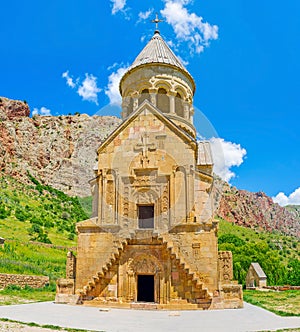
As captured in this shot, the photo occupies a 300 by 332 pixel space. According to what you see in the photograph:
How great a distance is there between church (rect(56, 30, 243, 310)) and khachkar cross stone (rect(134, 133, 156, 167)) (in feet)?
0.13

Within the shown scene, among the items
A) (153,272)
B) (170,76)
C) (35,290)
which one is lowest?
(35,290)

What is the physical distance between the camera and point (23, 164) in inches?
2874

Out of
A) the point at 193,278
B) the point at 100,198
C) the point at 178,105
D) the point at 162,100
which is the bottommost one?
the point at 193,278

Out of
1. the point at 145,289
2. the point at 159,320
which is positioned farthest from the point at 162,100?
the point at 159,320

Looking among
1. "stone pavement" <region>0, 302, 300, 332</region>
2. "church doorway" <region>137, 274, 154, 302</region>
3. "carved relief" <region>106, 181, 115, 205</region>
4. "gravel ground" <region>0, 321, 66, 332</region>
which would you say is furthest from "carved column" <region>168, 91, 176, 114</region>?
"gravel ground" <region>0, 321, 66, 332</region>

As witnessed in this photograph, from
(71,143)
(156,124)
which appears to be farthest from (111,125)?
(156,124)

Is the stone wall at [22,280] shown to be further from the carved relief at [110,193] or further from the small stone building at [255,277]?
the small stone building at [255,277]

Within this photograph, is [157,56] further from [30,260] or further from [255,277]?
[255,277]

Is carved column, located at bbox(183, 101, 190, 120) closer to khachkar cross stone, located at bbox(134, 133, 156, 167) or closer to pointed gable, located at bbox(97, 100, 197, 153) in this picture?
pointed gable, located at bbox(97, 100, 197, 153)

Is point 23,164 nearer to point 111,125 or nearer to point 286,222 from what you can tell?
point 111,125

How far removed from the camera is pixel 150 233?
13539 millimetres

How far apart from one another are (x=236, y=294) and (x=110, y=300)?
449 cm

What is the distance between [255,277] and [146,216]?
61.9 ft

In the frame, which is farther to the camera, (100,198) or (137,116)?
(137,116)
